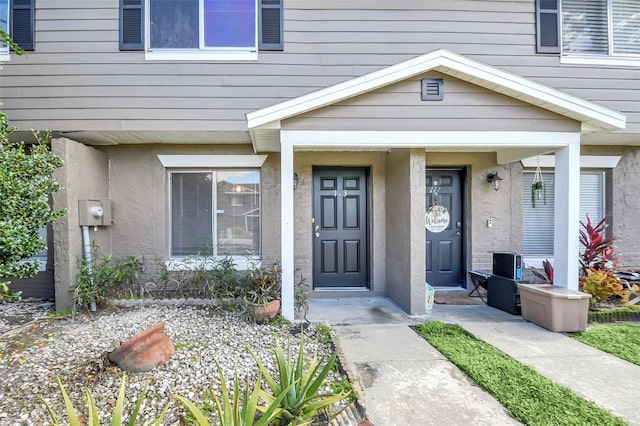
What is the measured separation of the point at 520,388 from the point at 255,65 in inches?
189

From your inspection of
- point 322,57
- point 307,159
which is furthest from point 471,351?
point 322,57

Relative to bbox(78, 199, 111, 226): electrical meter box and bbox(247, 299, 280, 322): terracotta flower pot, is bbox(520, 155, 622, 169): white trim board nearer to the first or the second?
bbox(247, 299, 280, 322): terracotta flower pot

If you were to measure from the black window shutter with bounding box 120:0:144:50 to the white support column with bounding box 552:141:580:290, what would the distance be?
5.93 metres

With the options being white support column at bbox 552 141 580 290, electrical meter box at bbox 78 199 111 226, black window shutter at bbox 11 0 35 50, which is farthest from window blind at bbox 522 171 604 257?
black window shutter at bbox 11 0 35 50

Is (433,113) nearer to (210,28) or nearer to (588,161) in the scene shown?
(210,28)

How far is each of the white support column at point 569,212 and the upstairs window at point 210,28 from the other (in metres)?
4.15

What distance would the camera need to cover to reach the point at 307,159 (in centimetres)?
541

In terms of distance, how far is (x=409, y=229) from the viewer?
14.5 feet

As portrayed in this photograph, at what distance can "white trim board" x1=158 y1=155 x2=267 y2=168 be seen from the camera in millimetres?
5141

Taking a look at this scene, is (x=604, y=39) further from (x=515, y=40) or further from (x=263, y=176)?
(x=263, y=176)

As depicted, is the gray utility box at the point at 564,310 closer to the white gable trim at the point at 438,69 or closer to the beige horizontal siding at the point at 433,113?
the beige horizontal siding at the point at 433,113

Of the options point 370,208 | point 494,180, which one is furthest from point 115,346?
point 494,180

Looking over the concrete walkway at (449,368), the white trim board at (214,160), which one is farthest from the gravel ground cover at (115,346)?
the white trim board at (214,160)

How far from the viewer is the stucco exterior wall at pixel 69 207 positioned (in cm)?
429
